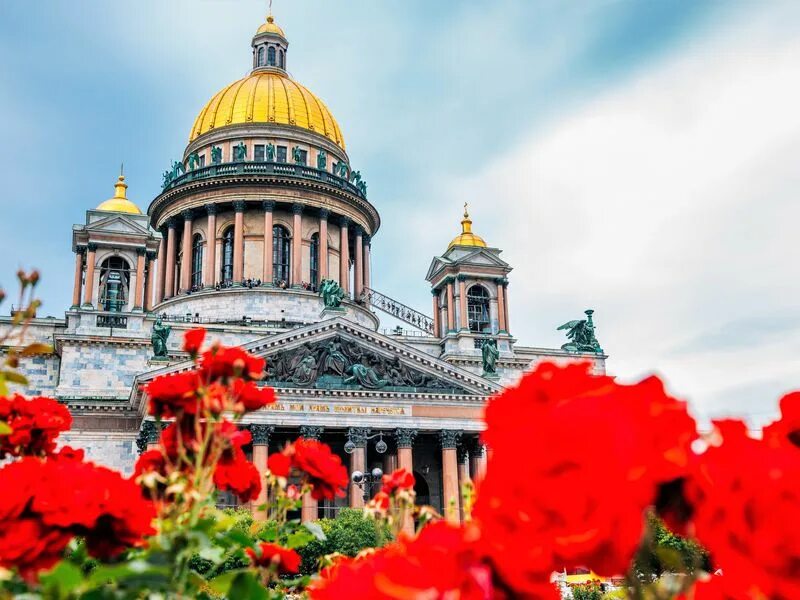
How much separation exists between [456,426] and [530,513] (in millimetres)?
39167

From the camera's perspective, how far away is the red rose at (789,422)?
3053 millimetres

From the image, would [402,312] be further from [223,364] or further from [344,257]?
[223,364]

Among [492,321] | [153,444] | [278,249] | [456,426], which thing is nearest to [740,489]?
[153,444]

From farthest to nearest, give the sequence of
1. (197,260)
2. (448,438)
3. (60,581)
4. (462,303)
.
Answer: (197,260)
(462,303)
(448,438)
(60,581)

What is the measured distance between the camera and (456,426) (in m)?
40.9

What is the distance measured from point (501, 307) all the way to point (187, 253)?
2107cm

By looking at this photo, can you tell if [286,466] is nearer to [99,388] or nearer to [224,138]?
[99,388]

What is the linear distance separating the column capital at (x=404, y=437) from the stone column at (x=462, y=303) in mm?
11114

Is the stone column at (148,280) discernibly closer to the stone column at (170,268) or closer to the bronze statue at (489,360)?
the stone column at (170,268)

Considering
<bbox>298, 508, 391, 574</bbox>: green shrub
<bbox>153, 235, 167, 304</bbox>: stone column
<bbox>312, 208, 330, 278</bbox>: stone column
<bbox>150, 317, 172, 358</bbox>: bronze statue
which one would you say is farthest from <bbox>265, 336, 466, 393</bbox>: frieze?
<bbox>153, 235, 167, 304</bbox>: stone column

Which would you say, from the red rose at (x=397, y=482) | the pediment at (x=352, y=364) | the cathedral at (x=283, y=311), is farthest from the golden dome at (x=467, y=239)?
the red rose at (x=397, y=482)

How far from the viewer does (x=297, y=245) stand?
5472 centimetres

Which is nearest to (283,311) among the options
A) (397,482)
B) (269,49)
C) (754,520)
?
(269,49)

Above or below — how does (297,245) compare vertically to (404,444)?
above
